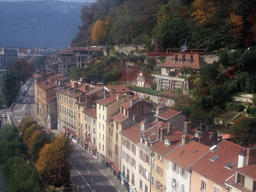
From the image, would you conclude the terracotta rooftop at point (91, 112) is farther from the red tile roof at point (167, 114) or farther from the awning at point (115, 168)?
the red tile roof at point (167, 114)

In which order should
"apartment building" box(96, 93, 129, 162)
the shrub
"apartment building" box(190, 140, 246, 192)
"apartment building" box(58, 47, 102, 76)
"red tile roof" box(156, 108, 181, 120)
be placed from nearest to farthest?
"apartment building" box(190, 140, 246, 192) → "red tile roof" box(156, 108, 181, 120) → the shrub → "apartment building" box(96, 93, 129, 162) → "apartment building" box(58, 47, 102, 76)

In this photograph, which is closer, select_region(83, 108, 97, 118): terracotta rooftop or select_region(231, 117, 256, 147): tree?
select_region(231, 117, 256, 147): tree

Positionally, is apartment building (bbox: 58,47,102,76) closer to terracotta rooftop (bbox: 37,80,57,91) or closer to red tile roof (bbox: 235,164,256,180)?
terracotta rooftop (bbox: 37,80,57,91)

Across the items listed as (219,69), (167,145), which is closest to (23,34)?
(219,69)

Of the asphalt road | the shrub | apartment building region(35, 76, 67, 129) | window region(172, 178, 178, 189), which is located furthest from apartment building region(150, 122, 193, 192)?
apartment building region(35, 76, 67, 129)

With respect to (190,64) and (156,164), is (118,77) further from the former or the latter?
(156,164)

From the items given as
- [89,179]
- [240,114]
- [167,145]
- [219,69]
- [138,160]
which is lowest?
[89,179]

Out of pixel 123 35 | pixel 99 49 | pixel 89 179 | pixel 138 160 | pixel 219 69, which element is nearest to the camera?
pixel 138 160
